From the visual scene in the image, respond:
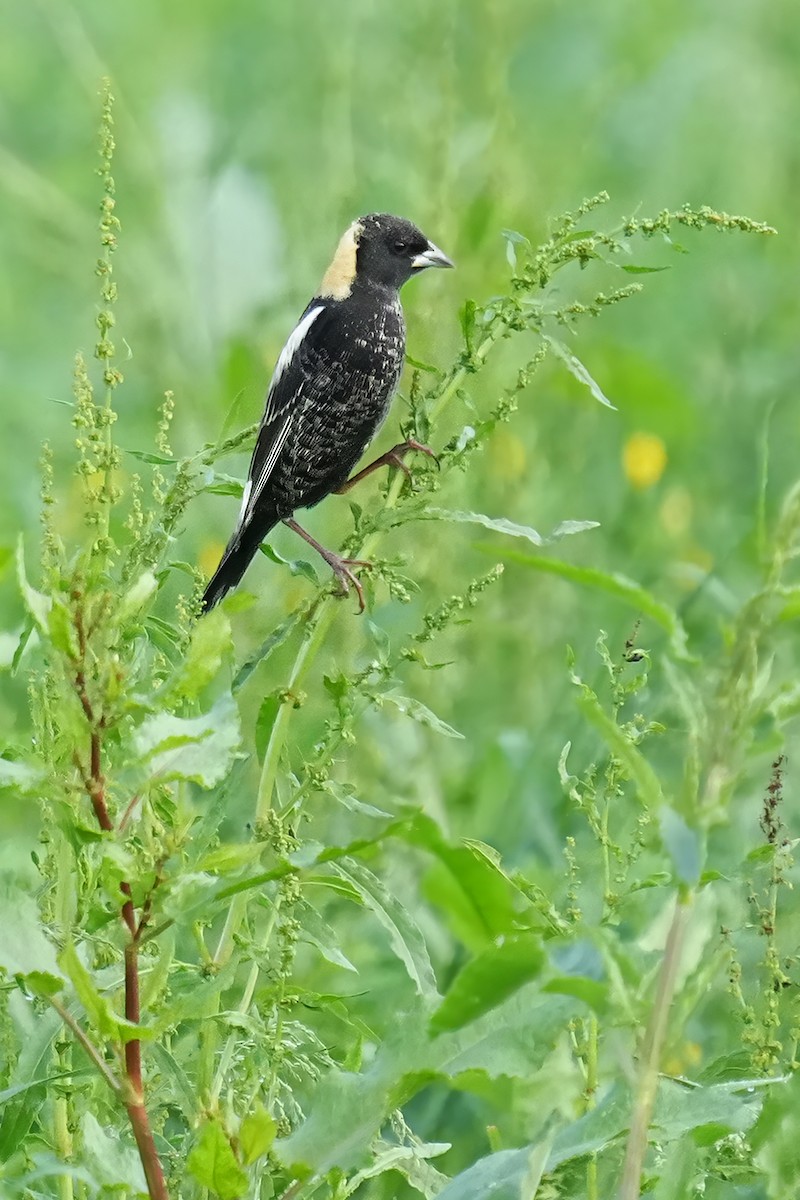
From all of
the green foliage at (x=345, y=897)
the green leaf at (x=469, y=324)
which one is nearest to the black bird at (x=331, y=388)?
the green foliage at (x=345, y=897)

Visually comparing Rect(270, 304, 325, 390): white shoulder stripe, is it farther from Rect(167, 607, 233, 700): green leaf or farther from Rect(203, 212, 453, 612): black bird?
Rect(167, 607, 233, 700): green leaf

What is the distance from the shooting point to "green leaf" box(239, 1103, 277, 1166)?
1.20 meters

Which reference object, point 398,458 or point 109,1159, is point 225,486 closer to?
point 109,1159

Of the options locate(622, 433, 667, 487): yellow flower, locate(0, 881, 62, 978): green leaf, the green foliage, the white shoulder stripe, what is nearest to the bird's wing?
the white shoulder stripe

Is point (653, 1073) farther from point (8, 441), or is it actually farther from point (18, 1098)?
point (8, 441)

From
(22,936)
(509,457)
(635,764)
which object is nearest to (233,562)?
(509,457)

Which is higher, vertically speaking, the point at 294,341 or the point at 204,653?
the point at 294,341

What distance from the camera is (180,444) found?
346 centimetres

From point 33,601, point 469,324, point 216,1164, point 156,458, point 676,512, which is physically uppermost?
point 676,512

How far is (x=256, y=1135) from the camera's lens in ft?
3.99

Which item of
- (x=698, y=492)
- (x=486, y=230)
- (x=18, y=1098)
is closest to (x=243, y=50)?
(x=698, y=492)

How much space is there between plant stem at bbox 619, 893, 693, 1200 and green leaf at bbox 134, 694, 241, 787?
0.30 metres

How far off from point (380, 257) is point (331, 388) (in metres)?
0.29

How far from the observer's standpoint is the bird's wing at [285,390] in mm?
3164
